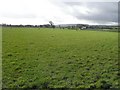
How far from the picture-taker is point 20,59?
1836 centimetres

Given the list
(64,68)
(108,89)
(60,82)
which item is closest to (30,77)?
(60,82)

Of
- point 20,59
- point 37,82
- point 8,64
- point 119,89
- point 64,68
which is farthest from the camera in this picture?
point 20,59

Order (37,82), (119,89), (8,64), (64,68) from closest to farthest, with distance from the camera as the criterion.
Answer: (119,89) → (37,82) → (64,68) → (8,64)

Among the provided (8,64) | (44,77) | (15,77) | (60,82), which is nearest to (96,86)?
(60,82)

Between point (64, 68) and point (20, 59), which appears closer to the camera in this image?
point (64, 68)

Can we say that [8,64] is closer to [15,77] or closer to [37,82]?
[15,77]

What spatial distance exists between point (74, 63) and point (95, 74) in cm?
Result: 320

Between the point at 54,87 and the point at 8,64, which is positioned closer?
the point at 54,87

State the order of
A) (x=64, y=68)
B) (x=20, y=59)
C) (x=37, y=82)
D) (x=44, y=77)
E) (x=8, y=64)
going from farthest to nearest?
(x=20, y=59)
(x=8, y=64)
(x=64, y=68)
(x=44, y=77)
(x=37, y=82)

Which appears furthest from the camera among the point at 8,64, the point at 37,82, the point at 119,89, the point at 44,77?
the point at 8,64

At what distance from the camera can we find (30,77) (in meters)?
13.3

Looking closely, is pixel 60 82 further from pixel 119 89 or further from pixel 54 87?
pixel 119 89

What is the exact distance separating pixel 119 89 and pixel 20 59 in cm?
912

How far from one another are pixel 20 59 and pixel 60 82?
22.1ft
